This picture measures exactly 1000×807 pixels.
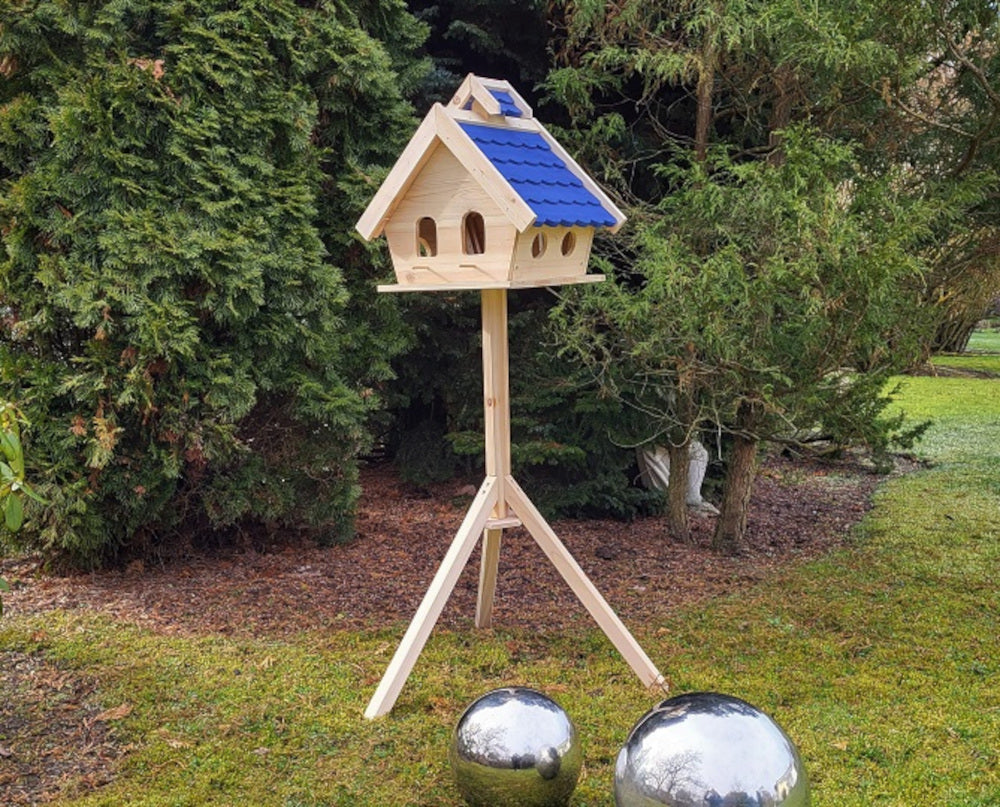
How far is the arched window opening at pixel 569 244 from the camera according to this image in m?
3.94

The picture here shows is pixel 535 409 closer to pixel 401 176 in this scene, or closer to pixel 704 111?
pixel 704 111

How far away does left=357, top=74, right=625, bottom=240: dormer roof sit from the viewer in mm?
3428

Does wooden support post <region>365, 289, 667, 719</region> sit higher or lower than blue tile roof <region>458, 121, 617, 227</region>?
lower

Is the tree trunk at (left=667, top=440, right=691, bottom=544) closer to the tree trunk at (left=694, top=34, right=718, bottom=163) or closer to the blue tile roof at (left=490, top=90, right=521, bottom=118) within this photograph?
the tree trunk at (left=694, top=34, right=718, bottom=163)

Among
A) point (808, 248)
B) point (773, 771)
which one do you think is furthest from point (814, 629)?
point (773, 771)

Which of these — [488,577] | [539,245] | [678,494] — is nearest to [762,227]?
[539,245]

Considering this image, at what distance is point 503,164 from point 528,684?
2061 millimetres

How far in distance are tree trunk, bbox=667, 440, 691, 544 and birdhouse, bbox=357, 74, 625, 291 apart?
2229mm

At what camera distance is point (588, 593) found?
385 cm

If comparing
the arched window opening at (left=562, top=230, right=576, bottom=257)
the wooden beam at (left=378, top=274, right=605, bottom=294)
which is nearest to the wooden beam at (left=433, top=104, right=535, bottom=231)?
the wooden beam at (left=378, top=274, right=605, bottom=294)

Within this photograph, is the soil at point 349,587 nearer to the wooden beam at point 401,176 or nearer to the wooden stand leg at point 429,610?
the wooden stand leg at point 429,610

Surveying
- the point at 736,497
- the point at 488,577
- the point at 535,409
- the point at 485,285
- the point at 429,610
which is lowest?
the point at 736,497

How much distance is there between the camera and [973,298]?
19.7ft

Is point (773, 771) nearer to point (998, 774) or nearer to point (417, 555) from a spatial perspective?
point (998, 774)
